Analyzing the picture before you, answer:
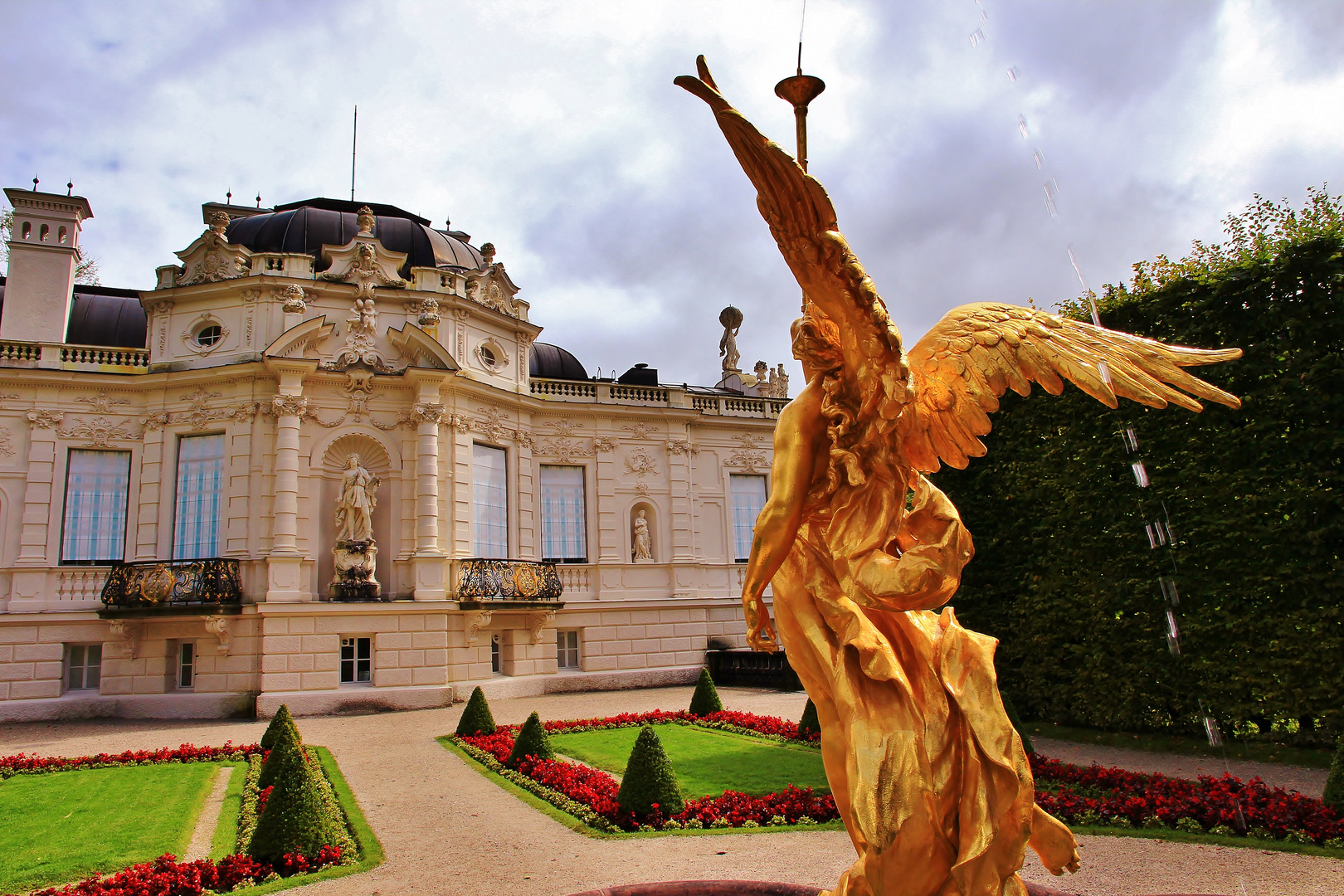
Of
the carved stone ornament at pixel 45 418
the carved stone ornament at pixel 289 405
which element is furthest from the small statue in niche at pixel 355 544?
the carved stone ornament at pixel 45 418

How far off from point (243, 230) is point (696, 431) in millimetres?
14320

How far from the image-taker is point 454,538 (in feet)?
70.7

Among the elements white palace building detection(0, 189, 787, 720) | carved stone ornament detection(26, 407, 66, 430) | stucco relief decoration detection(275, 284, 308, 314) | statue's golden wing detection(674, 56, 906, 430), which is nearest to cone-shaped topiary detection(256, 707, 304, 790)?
statue's golden wing detection(674, 56, 906, 430)

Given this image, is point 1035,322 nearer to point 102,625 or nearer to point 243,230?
point 102,625

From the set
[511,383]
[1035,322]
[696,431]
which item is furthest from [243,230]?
[1035,322]

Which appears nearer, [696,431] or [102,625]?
[102,625]

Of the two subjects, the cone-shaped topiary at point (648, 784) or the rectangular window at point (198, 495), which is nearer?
the cone-shaped topiary at point (648, 784)

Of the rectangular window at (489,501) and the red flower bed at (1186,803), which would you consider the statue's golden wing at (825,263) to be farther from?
the rectangular window at (489,501)

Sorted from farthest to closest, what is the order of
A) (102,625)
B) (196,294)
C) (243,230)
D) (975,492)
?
(243,230) → (196,294) → (102,625) → (975,492)

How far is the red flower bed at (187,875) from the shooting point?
21.4ft

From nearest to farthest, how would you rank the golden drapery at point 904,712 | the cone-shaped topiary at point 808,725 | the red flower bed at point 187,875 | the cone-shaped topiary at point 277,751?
the golden drapery at point 904,712 → the red flower bed at point 187,875 → the cone-shaped topiary at point 277,751 → the cone-shaped topiary at point 808,725

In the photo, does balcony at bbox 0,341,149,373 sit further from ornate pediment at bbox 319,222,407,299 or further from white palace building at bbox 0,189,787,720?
ornate pediment at bbox 319,222,407,299

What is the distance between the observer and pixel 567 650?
2398 centimetres

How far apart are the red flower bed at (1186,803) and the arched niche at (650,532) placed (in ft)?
53.3
